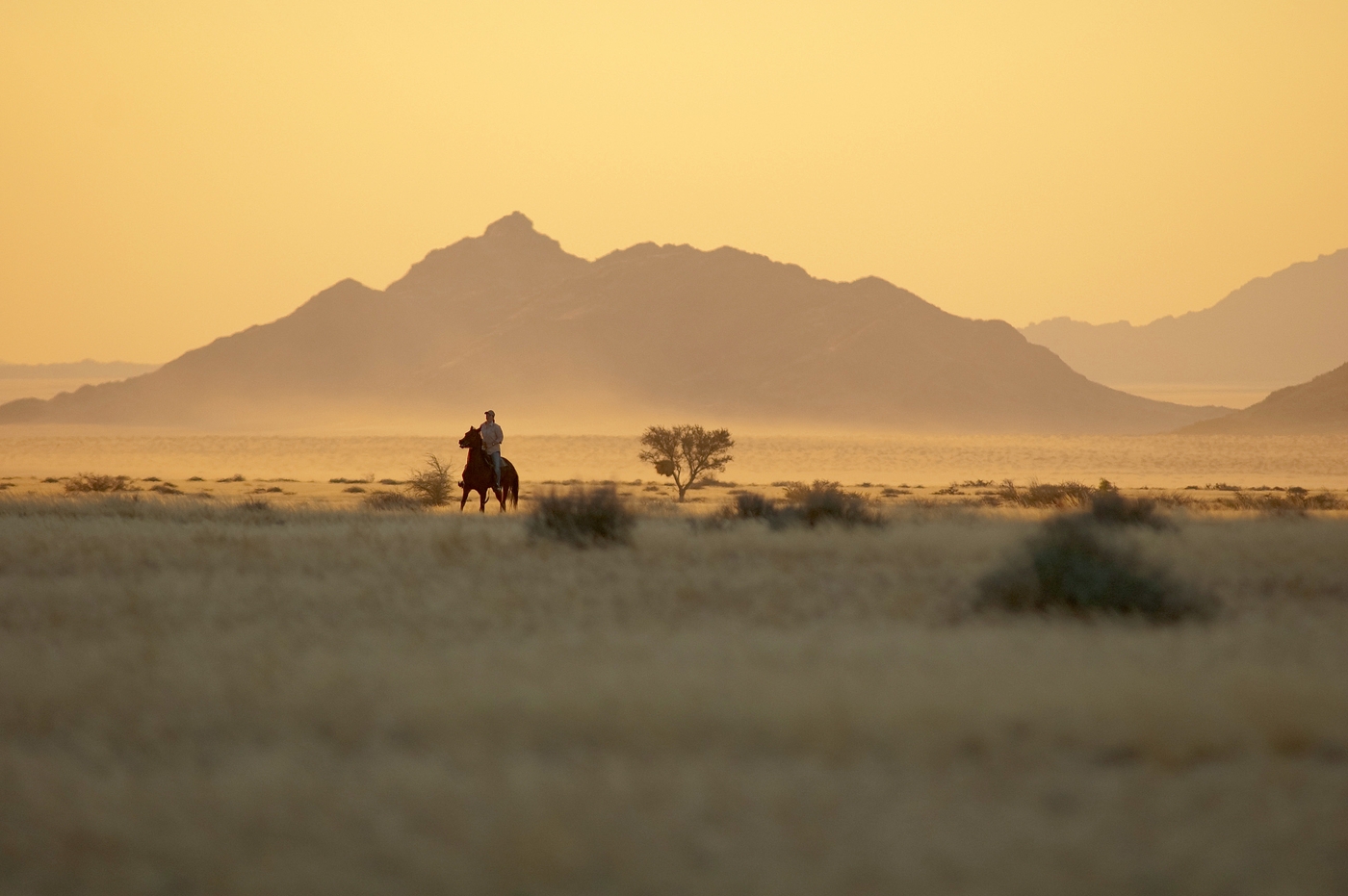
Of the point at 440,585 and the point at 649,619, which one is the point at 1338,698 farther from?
the point at 440,585

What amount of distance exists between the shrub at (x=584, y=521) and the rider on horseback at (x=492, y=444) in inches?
285

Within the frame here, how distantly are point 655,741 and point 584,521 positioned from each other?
9.90 m

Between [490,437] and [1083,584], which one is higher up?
[490,437]

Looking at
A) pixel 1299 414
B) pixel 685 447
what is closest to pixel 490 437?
pixel 685 447

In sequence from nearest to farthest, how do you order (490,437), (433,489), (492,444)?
(490,437)
(492,444)
(433,489)

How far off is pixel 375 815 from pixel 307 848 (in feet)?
1.32

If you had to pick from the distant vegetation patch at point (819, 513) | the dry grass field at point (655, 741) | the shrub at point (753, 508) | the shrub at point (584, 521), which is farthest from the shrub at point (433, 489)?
the dry grass field at point (655, 741)

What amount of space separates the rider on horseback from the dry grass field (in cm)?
1197

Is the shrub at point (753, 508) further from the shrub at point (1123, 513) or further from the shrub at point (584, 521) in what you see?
the shrub at point (1123, 513)

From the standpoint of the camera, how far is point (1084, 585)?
437 inches

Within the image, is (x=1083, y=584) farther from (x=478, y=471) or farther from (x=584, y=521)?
(x=478, y=471)

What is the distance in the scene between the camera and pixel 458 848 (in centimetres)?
534

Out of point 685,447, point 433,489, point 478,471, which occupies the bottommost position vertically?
point 433,489

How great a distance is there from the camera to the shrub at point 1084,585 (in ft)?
35.7
